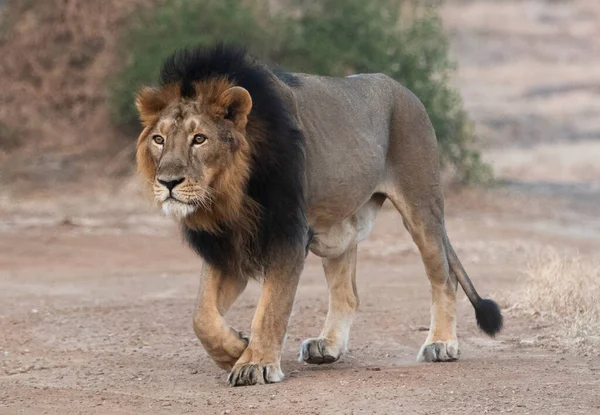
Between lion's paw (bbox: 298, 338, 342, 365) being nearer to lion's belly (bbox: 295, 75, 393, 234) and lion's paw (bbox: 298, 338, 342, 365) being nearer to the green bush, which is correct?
lion's belly (bbox: 295, 75, 393, 234)

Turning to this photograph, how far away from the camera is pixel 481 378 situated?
5.92 metres

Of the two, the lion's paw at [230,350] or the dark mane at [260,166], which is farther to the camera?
the lion's paw at [230,350]

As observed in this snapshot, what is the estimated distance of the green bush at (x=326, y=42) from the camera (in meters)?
14.3

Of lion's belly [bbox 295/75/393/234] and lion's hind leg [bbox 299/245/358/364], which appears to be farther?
lion's hind leg [bbox 299/245/358/364]

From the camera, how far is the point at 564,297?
7934mm

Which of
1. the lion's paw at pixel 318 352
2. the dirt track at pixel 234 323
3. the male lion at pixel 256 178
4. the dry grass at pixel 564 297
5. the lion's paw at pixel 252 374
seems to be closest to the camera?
the dirt track at pixel 234 323

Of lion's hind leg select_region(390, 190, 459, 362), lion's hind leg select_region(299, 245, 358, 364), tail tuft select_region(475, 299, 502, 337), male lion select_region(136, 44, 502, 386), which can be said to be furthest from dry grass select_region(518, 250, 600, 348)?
lion's hind leg select_region(299, 245, 358, 364)

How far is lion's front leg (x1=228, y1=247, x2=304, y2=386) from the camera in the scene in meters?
5.89

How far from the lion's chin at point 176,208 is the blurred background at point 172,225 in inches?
31.6

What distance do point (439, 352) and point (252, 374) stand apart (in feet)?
4.16

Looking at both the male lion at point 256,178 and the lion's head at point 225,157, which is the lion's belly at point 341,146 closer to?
the male lion at point 256,178

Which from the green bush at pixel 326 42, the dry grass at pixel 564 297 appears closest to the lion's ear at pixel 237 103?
the dry grass at pixel 564 297

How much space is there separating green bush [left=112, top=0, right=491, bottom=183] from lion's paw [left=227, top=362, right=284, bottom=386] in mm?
8273

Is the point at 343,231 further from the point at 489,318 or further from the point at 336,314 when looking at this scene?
the point at 489,318
